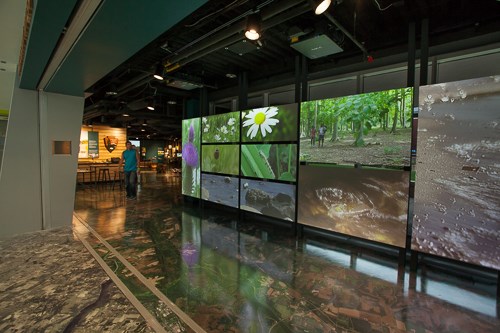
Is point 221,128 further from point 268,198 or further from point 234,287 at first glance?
point 234,287

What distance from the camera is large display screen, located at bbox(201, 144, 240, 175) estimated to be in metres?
5.28

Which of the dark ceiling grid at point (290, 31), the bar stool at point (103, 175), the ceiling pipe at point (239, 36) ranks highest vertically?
the dark ceiling grid at point (290, 31)

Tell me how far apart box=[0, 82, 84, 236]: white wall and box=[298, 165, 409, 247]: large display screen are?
14.9 feet

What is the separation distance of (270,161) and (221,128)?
64.2 inches

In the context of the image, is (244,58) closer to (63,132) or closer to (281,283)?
(63,132)

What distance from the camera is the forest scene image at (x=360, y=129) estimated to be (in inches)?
127

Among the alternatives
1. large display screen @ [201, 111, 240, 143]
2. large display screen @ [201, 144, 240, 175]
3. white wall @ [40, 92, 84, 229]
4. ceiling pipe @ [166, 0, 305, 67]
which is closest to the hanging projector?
ceiling pipe @ [166, 0, 305, 67]

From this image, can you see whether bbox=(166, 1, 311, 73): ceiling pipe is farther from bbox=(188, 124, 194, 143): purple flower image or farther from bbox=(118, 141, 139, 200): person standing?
bbox=(118, 141, 139, 200): person standing

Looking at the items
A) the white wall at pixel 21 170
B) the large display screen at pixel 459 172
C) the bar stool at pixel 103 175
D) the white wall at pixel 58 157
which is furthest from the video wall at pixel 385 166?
the bar stool at pixel 103 175

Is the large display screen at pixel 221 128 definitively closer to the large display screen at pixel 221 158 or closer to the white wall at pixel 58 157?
the large display screen at pixel 221 158

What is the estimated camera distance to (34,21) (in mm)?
2043

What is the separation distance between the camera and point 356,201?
362cm

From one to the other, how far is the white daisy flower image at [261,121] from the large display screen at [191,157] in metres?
1.84

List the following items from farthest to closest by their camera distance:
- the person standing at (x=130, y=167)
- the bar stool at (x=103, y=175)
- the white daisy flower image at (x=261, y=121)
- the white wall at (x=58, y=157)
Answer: the bar stool at (x=103, y=175)
the person standing at (x=130, y=167)
the white daisy flower image at (x=261, y=121)
the white wall at (x=58, y=157)
